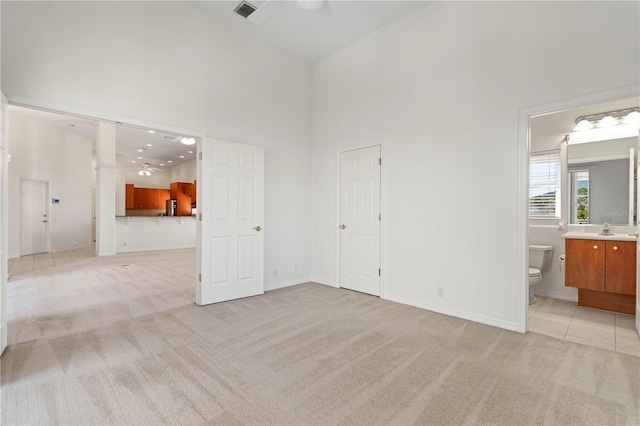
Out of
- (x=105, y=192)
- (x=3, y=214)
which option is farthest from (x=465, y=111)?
(x=105, y=192)

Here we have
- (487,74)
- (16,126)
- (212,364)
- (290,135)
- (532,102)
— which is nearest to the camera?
(212,364)

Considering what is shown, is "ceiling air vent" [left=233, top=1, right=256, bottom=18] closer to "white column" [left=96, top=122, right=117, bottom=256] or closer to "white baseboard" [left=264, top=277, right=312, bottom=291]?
"white baseboard" [left=264, top=277, right=312, bottom=291]

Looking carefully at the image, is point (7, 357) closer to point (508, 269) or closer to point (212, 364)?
point (212, 364)

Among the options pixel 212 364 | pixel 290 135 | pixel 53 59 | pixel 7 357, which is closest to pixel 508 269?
pixel 212 364

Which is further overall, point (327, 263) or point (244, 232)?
point (327, 263)

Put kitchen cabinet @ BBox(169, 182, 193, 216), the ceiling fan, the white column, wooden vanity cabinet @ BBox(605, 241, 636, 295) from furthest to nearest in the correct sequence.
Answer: kitchen cabinet @ BBox(169, 182, 193, 216) < the white column < wooden vanity cabinet @ BBox(605, 241, 636, 295) < the ceiling fan

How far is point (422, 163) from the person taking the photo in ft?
11.9

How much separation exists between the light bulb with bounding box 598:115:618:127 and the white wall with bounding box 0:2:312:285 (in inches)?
156

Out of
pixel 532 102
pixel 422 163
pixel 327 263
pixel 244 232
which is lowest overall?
pixel 327 263

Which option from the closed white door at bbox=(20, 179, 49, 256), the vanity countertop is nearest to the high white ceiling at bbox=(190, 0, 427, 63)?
the vanity countertop

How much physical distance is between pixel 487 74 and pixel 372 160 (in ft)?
5.46

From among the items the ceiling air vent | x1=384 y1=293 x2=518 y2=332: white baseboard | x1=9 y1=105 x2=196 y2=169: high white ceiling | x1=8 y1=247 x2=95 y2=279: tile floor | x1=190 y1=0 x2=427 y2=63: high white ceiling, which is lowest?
x1=8 y1=247 x2=95 y2=279: tile floor

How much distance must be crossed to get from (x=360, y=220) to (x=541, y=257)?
2.51m

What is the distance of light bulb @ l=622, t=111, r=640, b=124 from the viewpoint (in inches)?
132
